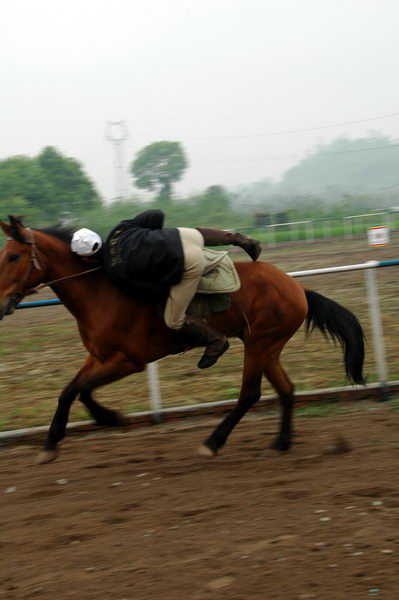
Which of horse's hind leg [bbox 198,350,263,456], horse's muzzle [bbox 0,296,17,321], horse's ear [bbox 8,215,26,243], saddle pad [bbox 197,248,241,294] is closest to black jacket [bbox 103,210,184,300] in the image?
saddle pad [bbox 197,248,241,294]

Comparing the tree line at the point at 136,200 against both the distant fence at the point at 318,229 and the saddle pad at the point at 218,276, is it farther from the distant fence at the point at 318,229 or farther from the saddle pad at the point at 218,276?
the saddle pad at the point at 218,276

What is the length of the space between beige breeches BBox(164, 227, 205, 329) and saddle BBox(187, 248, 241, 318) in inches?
4.6

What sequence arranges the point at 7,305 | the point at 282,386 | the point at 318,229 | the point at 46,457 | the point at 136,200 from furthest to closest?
the point at 136,200, the point at 318,229, the point at 282,386, the point at 46,457, the point at 7,305

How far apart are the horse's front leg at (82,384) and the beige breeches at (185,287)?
17.6 inches

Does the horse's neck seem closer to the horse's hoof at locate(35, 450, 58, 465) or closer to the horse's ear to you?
the horse's ear

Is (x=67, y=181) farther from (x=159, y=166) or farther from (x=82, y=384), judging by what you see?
(x=82, y=384)

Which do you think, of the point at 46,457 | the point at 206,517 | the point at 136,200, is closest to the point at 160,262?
the point at 46,457

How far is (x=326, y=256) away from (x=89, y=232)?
54.1ft

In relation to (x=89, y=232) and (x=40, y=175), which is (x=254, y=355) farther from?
(x=40, y=175)

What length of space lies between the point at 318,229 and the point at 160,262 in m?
24.2

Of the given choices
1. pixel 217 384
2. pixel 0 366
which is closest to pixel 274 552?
pixel 217 384

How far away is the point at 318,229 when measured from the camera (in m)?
28.6

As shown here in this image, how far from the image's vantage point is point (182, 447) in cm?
589

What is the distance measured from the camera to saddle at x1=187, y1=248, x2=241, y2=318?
5367 mm
